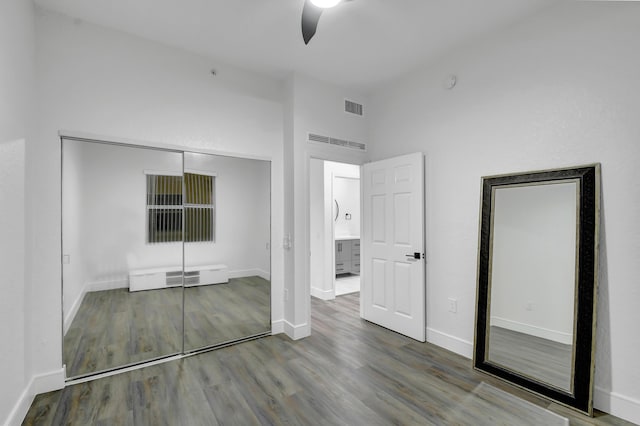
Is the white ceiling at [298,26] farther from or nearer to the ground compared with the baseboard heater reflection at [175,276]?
farther from the ground

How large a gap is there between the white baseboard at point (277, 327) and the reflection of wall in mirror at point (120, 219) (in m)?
0.79

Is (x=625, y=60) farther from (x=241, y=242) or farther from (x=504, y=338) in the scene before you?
(x=241, y=242)

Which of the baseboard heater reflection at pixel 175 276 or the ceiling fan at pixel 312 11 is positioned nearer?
the ceiling fan at pixel 312 11

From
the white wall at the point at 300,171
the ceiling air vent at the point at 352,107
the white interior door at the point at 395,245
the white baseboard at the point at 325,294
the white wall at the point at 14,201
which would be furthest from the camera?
the white baseboard at the point at 325,294

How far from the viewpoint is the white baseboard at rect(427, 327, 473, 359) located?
3021 millimetres

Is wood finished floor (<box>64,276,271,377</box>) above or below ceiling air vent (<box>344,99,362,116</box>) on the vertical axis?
below

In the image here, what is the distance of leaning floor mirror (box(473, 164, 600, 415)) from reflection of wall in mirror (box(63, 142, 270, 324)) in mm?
2571

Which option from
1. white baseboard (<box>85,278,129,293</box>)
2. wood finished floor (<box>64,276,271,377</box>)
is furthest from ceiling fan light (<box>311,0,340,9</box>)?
white baseboard (<box>85,278,129,293</box>)

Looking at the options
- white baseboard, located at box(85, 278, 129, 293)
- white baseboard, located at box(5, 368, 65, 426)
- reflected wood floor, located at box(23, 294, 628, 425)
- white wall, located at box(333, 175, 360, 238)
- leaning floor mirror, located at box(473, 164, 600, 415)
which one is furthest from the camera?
white wall, located at box(333, 175, 360, 238)

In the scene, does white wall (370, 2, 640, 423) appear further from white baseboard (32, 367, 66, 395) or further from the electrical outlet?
white baseboard (32, 367, 66, 395)

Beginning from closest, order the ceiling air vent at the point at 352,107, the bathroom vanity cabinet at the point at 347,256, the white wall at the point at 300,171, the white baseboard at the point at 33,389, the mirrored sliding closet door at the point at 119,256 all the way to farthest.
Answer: the white baseboard at the point at 33,389
the mirrored sliding closet door at the point at 119,256
the white wall at the point at 300,171
the ceiling air vent at the point at 352,107
the bathroom vanity cabinet at the point at 347,256

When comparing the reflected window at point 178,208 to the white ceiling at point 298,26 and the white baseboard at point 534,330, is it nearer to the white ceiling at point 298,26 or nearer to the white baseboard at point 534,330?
the white ceiling at point 298,26

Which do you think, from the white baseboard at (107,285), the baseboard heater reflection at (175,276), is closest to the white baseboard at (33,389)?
the white baseboard at (107,285)

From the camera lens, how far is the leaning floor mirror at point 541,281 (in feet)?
7.34
